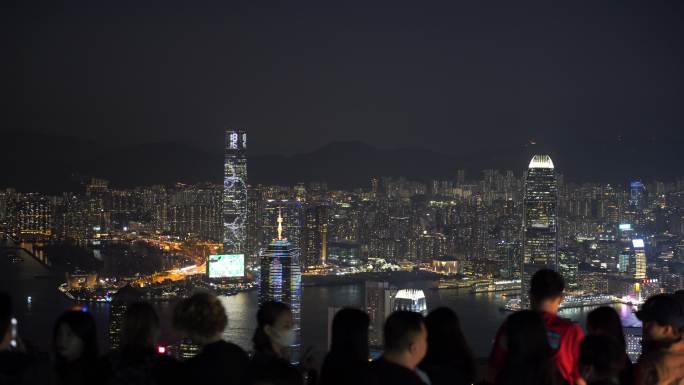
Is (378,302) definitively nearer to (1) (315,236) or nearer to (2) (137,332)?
(1) (315,236)

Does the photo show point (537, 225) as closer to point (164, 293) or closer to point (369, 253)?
point (369, 253)

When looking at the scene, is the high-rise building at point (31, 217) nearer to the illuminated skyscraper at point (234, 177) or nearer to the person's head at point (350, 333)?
the illuminated skyscraper at point (234, 177)

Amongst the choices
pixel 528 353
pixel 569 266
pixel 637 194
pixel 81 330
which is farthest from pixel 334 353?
pixel 637 194

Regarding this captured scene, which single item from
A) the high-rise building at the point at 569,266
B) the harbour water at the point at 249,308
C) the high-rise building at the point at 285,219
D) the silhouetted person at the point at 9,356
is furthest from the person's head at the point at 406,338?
the high-rise building at the point at 285,219

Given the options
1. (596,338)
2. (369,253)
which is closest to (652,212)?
(369,253)

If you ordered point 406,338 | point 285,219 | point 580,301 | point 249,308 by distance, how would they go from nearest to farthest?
point 406,338
point 249,308
point 580,301
point 285,219

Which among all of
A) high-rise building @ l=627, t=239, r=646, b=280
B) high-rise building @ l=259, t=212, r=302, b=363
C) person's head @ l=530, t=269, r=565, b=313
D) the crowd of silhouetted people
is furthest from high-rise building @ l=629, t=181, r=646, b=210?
the crowd of silhouetted people
